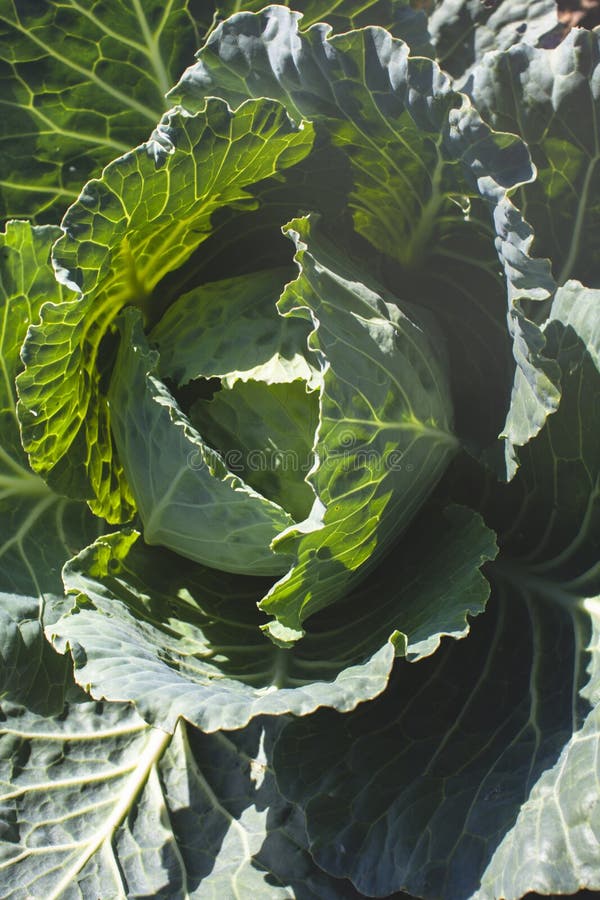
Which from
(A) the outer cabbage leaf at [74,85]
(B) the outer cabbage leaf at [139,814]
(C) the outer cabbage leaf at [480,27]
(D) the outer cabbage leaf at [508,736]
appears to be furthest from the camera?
(C) the outer cabbage leaf at [480,27]

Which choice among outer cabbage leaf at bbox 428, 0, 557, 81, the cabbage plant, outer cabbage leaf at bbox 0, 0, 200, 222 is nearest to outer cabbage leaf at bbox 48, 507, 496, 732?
the cabbage plant

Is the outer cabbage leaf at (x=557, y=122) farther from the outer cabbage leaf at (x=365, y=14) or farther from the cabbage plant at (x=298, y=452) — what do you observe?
the outer cabbage leaf at (x=365, y=14)

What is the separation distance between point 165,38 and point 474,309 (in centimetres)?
98

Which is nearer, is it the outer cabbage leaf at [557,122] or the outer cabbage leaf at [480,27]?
the outer cabbage leaf at [557,122]

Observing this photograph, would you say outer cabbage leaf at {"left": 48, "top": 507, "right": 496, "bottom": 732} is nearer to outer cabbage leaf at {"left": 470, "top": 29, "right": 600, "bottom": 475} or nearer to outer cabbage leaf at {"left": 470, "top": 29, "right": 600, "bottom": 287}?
outer cabbage leaf at {"left": 470, "top": 29, "right": 600, "bottom": 475}

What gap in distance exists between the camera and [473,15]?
224 centimetres

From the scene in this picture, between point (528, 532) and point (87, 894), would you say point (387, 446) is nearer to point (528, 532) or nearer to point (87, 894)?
point (528, 532)

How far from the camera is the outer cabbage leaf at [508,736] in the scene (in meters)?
1.44

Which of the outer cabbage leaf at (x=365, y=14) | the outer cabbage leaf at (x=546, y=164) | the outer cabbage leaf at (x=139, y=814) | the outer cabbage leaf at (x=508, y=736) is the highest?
the outer cabbage leaf at (x=365, y=14)

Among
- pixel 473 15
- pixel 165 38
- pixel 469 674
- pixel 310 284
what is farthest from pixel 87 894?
pixel 473 15

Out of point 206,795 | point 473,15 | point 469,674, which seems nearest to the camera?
point 469,674

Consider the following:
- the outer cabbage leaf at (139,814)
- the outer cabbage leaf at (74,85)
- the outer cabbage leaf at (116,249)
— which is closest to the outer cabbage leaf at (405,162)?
the outer cabbage leaf at (116,249)

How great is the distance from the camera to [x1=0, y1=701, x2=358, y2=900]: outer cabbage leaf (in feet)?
5.93

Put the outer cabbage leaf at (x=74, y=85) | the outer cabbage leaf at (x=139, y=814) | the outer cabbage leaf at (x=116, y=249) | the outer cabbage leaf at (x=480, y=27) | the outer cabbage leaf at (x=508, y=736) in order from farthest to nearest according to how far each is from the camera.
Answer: the outer cabbage leaf at (x=480, y=27)
the outer cabbage leaf at (x=74, y=85)
the outer cabbage leaf at (x=139, y=814)
the outer cabbage leaf at (x=116, y=249)
the outer cabbage leaf at (x=508, y=736)
